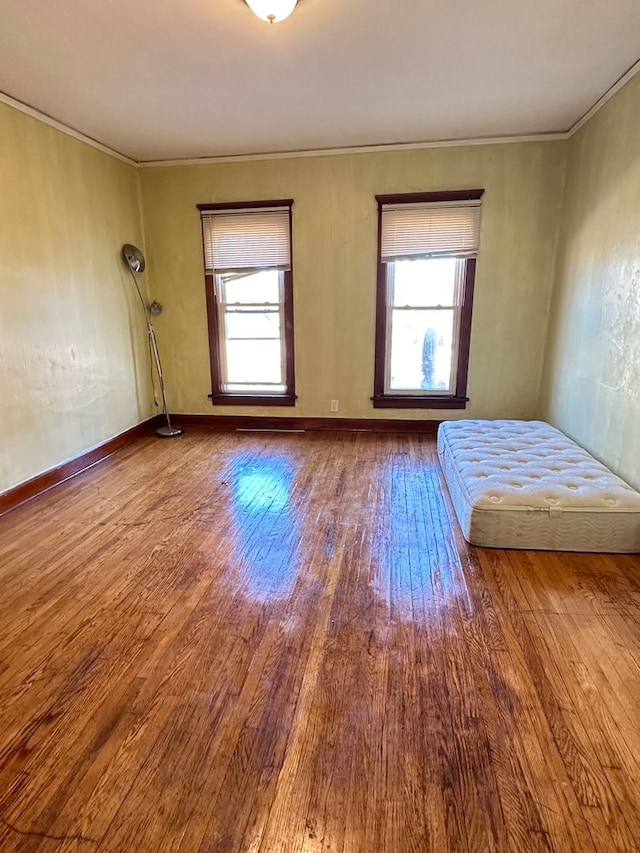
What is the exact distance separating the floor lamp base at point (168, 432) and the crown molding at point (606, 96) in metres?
4.60

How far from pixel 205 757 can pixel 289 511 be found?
1.81 meters

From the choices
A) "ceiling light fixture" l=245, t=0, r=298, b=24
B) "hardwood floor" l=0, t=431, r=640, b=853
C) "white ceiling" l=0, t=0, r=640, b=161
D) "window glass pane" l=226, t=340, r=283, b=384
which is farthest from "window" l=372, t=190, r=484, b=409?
"ceiling light fixture" l=245, t=0, r=298, b=24

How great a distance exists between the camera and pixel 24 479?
3500 mm

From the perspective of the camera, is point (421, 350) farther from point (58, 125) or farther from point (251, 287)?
point (58, 125)

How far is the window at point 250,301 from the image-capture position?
15.7 ft

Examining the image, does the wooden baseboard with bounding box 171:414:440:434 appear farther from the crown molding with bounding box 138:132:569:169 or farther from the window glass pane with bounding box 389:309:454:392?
the crown molding with bounding box 138:132:569:169

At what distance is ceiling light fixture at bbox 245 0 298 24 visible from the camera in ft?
7.15

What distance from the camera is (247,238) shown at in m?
4.82

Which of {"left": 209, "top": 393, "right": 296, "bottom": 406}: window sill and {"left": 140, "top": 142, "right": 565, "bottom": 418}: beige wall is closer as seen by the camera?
{"left": 140, "top": 142, "right": 565, "bottom": 418}: beige wall

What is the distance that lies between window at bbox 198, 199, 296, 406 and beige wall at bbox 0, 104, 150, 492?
84cm

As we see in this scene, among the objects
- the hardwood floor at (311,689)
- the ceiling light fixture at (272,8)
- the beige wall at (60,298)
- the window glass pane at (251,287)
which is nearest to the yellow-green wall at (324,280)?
the beige wall at (60,298)

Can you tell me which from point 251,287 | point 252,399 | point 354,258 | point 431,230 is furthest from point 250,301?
point 431,230

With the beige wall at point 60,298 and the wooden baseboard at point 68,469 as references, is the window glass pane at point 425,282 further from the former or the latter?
the wooden baseboard at point 68,469

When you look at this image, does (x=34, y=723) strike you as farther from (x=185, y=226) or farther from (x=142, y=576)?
(x=185, y=226)
